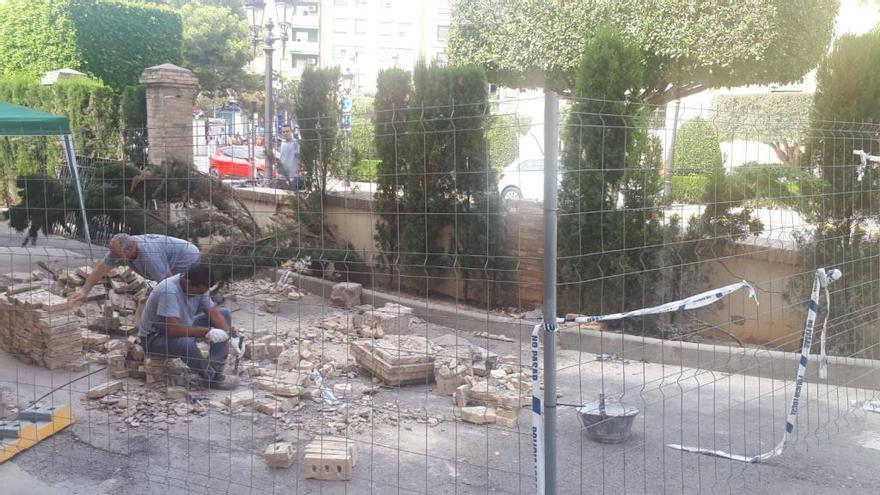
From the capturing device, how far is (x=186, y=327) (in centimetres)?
656

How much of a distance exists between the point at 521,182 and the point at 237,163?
5317 mm

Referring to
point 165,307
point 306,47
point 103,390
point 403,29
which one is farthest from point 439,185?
point 306,47

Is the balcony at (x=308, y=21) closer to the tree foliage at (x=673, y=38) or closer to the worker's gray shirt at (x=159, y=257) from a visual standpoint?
the tree foliage at (x=673, y=38)

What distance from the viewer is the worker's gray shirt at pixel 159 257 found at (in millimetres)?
7270

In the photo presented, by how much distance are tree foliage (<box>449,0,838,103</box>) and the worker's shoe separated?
12.8 m

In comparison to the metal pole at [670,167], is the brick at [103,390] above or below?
below

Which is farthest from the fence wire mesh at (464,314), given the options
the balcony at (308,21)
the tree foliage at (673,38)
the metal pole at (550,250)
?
the balcony at (308,21)

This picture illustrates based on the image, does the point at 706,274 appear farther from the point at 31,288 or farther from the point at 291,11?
the point at 291,11

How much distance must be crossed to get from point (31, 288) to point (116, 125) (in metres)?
9.74

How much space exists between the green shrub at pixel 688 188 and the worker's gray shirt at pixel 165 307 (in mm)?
3885

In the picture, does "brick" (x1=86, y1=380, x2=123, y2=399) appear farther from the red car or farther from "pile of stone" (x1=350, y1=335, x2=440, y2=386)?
"pile of stone" (x1=350, y1=335, x2=440, y2=386)

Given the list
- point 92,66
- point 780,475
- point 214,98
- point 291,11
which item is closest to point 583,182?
point 780,475

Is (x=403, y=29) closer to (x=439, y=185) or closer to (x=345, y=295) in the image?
(x=345, y=295)

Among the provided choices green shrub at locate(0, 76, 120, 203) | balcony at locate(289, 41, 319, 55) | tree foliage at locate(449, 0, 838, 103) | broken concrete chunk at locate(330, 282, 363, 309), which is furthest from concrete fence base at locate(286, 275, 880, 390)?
balcony at locate(289, 41, 319, 55)
